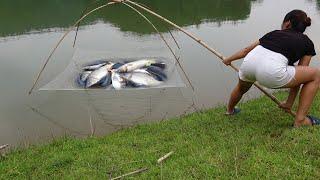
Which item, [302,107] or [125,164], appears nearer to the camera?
[125,164]

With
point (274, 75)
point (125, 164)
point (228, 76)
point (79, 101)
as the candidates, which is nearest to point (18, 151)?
point (125, 164)

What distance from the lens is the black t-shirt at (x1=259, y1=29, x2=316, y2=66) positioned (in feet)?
15.8

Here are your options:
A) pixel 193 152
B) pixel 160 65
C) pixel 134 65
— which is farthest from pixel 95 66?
pixel 193 152

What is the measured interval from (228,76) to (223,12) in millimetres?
8173

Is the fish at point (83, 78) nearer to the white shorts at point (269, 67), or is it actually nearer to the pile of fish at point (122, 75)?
the pile of fish at point (122, 75)

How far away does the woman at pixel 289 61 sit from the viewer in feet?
15.8

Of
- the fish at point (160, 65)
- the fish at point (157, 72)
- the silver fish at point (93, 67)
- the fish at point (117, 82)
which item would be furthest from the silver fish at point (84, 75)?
the fish at point (160, 65)

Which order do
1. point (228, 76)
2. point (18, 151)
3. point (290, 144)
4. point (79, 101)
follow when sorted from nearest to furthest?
1. point (290, 144)
2. point (18, 151)
3. point (79, 101)
4. point (228, 76)

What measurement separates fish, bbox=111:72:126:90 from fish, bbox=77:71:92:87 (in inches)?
18.1

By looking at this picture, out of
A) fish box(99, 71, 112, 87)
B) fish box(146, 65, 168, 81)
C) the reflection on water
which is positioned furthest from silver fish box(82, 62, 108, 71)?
the reflection on water

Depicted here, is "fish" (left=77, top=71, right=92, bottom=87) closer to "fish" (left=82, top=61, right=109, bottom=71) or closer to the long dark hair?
"fish" (left=82, top=61, right=109, bottom=71)

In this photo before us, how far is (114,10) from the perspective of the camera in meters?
17.1

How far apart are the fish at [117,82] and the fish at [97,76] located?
0.17 metres

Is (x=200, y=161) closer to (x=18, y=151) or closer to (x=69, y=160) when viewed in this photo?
(x=69, y=160)
